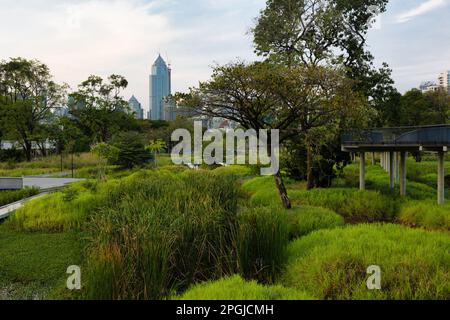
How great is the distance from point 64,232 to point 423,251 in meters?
6.53

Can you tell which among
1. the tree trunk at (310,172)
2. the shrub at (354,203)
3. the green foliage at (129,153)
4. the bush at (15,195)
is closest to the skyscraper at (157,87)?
the green foliage at (129,153)

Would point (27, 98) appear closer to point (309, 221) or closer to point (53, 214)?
point (53, 214)

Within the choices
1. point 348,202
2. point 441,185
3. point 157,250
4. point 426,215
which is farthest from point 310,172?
point 157,250

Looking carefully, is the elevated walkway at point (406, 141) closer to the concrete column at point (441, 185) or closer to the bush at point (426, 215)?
the concrete column at point (441, 185)

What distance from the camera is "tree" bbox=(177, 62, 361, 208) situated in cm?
814

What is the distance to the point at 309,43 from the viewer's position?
45.0 ft

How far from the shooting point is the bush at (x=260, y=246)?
476 centimetres

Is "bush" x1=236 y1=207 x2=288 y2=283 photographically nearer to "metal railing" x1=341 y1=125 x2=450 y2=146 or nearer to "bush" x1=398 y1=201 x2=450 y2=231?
"bush" x1=398 y1=201 x2=450 y2=231

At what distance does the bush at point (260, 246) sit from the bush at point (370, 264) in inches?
7.7

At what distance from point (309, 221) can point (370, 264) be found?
9.22ft

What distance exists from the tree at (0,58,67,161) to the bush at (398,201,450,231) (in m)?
23.3

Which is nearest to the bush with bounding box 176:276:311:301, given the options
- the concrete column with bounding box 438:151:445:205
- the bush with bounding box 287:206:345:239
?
the bush with bounding box 287:206:345:239

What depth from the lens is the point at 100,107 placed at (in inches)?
1168

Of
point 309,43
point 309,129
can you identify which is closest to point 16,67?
point 309,43
